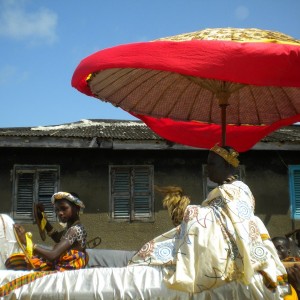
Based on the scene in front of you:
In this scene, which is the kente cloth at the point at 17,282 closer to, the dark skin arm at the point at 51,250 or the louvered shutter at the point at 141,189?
the dark skin arm at the point at 51,250

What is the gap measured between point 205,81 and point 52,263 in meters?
2.08

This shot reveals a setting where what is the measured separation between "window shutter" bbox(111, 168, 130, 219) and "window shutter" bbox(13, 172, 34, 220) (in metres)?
1.79

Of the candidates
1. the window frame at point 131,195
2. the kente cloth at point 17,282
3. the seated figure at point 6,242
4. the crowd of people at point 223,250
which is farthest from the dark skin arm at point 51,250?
the window frame at point 131,195

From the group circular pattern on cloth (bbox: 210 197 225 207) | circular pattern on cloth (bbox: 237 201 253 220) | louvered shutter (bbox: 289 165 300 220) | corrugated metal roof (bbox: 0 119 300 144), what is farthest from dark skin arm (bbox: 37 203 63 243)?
louvered shutter (bbox: 289 165 300 220)

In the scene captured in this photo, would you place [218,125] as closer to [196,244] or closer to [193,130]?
[193,130]

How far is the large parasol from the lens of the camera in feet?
10.5

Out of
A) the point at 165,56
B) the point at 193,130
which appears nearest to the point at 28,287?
the point at 165,56

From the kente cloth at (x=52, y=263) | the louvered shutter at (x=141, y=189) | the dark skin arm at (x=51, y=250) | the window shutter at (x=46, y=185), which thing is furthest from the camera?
the louvered shutter at (x=141, y=189)

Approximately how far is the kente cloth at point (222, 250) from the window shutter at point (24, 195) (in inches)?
293

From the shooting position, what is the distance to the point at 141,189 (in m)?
10.7

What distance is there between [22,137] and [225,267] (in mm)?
7241

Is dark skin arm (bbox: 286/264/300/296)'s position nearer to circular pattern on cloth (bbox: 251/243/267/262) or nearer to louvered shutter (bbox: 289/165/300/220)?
circular pattern on cloth (bbox: 251/243/267/262)

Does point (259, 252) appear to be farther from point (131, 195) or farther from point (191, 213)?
point (131, 195)

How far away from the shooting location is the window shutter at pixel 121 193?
10.5 metres
